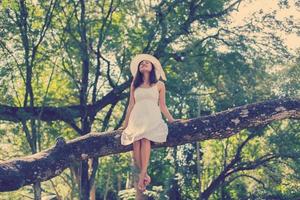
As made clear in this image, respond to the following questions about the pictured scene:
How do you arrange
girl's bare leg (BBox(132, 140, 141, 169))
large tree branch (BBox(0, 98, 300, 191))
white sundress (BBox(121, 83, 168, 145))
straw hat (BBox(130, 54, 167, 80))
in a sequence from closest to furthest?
1. large tree branch (BBox(0, 98, 300, 191))
2. white sundress (BBox(121, 83, 168, 145))
3. girl's bare leg (BBox(132, 140, 141, 169))
4. straw hat (BBox(130, 54, 167, 80))

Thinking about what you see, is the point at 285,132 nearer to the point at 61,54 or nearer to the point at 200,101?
the point at 200,101

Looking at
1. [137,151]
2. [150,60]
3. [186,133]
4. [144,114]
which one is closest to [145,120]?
[144,114]

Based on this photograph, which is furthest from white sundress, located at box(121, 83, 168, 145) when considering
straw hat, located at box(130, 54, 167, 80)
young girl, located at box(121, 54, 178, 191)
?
straw hat, located at box(130, 54, 167, 80)

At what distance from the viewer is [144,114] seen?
5828 millimetres

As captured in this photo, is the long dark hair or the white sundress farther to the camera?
the long dark hair

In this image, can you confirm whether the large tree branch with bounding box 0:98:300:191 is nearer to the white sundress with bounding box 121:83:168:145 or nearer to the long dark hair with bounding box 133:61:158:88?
the white sundress with bounding box 121:83:168:145

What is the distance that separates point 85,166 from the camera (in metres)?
15.4

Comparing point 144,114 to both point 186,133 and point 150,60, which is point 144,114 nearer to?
point 150,60

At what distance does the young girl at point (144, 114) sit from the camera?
5207mm

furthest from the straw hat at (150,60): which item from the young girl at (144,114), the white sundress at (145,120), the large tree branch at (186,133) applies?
the large tree branch at (186,133)

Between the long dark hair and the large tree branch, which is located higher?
the long dark hair

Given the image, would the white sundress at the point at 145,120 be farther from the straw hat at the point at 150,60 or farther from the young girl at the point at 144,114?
the straw hat at the point at 150,60

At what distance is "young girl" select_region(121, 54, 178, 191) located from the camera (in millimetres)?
5207

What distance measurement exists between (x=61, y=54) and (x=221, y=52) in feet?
18.3
